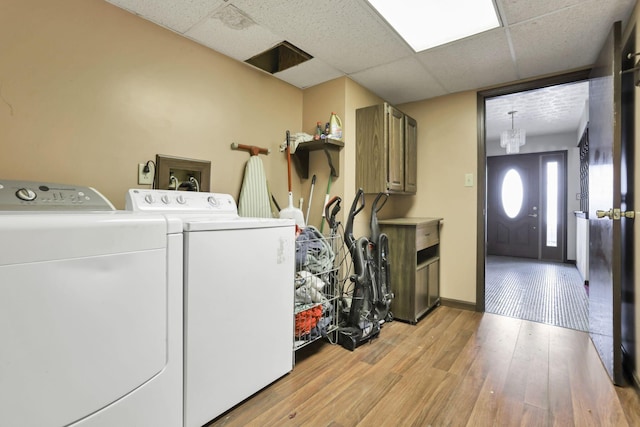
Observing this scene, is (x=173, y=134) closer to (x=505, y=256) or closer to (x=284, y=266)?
(x=284, y=266)

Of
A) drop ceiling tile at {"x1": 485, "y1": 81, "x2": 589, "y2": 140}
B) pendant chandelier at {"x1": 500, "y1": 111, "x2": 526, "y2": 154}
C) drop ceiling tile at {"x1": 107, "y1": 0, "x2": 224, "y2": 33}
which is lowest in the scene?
pendant chandelier at {"x1": 500, "y1": 111, "x2": 526, "y2": 154}

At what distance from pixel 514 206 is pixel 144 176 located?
6.04m

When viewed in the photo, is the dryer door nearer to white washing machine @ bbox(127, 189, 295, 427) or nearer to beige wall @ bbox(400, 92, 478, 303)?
white washing machine @ bbox(127, 189, 295, 427)

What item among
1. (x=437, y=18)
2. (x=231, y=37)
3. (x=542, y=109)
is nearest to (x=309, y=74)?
(x=231, y=37)

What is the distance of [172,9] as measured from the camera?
168cm

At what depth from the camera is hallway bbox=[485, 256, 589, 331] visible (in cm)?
265

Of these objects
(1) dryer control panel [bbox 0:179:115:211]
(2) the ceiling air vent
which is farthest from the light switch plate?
(1) dryer control panel [bbox 0:179:115:211]

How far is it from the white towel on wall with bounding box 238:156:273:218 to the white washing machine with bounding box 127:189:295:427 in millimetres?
443

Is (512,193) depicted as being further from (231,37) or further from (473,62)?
(231,37)

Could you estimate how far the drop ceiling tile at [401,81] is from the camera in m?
2.40

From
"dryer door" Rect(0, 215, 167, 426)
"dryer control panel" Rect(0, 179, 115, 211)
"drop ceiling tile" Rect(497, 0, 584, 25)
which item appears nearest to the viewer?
"dryer door" Rect(0, 215, 167, 426)

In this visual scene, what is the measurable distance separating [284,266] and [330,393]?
68cm

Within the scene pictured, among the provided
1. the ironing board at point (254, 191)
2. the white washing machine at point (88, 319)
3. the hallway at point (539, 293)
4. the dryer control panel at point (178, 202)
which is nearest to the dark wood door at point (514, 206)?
the hallway at point (539, 293)

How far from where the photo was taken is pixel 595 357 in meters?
1.93
